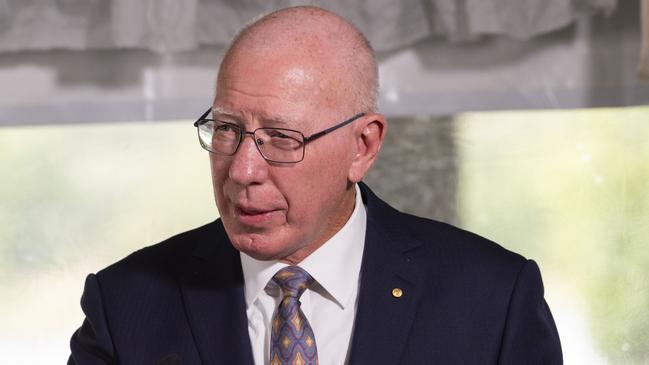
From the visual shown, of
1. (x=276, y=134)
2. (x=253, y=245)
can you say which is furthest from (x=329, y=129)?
(x=253, y=245)

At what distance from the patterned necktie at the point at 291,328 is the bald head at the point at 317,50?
0.29 m

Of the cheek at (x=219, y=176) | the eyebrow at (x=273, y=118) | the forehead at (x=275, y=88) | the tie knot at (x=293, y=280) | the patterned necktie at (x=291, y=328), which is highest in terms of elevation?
the forehead at (x=275, y=88)

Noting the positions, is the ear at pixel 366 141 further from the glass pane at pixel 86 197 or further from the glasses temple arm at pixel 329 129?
the glass pane at pixel 86 197

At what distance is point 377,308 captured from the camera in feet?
5.93

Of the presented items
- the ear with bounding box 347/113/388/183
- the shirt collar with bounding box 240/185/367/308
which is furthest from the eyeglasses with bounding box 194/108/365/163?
the shirt collar with bounding box 240/185/367/308

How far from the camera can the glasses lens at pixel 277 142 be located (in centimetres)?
165

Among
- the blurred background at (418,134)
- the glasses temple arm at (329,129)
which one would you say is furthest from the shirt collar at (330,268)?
the blurred background at (418,134)

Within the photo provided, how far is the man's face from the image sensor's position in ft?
5.38

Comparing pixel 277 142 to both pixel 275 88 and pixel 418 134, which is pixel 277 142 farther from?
pixel 418 134

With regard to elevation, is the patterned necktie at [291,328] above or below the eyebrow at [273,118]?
below

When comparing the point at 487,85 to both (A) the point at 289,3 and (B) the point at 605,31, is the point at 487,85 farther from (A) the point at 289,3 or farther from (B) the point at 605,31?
(A) the point at 289,3

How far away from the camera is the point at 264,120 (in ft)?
5.38

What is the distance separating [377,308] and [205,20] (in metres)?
1.19

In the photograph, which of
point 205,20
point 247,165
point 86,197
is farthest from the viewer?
point 86,197
